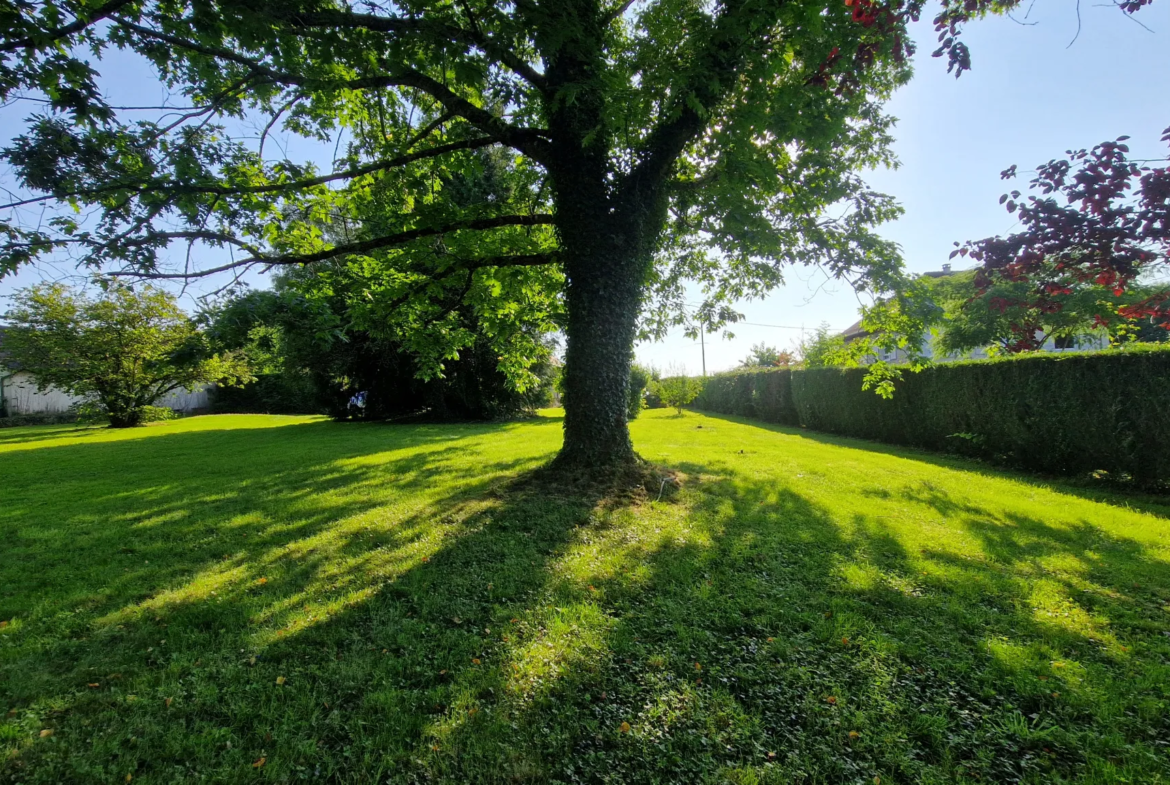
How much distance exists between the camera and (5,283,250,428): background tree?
1678cm

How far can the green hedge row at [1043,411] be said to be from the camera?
643 centimetres

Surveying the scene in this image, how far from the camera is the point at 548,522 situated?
4.52m

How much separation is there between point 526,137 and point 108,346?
21.8 m

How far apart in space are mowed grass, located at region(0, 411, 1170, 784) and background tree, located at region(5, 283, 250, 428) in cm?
1744

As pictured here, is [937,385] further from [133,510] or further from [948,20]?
[133,510]

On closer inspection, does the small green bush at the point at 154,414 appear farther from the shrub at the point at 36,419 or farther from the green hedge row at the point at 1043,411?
the green hedge row at the point at 1043,411

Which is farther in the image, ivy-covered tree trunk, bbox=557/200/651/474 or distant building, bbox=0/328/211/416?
distant building, bbox=0/328/211/416

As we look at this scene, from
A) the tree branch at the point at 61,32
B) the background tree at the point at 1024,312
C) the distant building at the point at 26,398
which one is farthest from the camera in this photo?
the distant building at the point at 26,398

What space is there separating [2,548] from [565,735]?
19.6 feet

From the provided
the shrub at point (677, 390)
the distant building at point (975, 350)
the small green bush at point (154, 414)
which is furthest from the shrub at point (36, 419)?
the distant building at point (975, 350)

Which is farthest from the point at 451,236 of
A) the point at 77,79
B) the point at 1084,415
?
the point at 1084,415

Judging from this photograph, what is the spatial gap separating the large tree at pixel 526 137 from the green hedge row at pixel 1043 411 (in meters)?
4.11

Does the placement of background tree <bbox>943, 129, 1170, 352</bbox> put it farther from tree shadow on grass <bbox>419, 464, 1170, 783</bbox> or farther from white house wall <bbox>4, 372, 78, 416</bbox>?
white house wall <bbox>4, 372, 78, 416</bbox>

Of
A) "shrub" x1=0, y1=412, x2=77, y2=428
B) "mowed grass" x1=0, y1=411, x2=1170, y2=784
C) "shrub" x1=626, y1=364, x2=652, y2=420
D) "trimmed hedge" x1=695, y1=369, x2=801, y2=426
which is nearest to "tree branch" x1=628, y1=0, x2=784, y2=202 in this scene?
"mowed grass" x1=0, y1=411, x2=1170, y2=784
